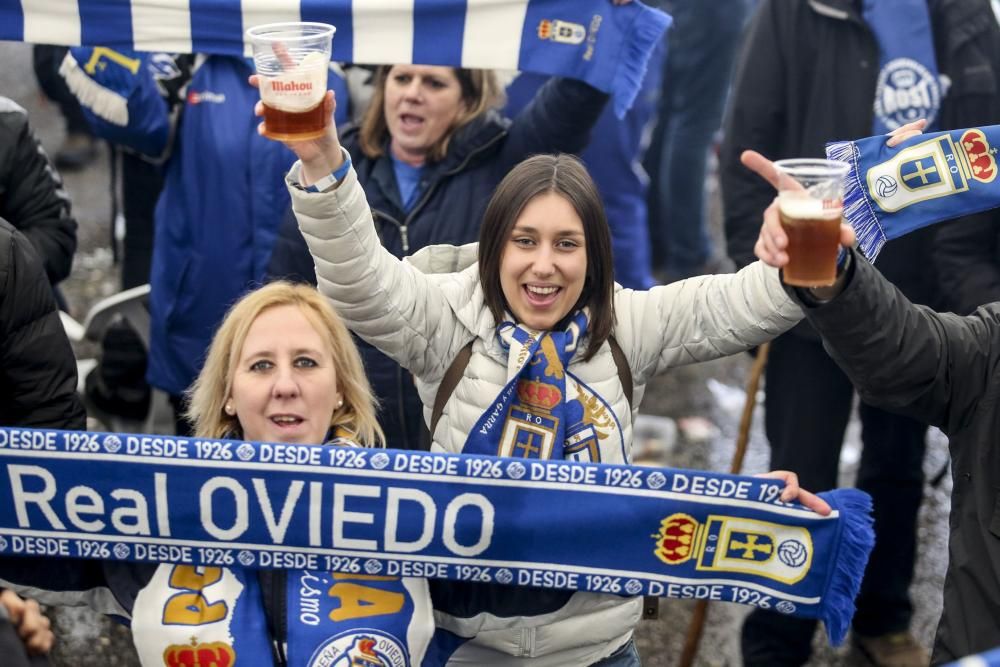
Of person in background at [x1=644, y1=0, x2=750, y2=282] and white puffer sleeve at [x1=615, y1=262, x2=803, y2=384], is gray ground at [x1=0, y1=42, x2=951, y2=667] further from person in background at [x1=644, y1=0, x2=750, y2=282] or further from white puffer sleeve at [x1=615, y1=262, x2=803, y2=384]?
white puffer sleeve at [x1=615, y1=262, x2=803, y2=384]

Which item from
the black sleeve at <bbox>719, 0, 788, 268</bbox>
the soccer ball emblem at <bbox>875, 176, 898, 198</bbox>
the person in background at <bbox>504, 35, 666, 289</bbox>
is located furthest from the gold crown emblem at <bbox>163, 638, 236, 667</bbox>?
the person in background at <bbox>504, 35, 666, 289</bbox>

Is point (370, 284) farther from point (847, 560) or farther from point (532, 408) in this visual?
point (847, 560)

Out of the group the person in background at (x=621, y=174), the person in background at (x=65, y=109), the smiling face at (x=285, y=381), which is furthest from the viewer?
the person in background at (x=65, y=109)

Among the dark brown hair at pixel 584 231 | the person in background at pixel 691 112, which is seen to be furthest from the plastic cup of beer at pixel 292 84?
the person in background at pixel 691 112

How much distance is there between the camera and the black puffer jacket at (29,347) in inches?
137

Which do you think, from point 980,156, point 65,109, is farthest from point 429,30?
point 65,109

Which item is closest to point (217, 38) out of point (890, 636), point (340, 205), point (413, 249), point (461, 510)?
point (413, 249)

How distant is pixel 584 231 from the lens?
11.2 feet

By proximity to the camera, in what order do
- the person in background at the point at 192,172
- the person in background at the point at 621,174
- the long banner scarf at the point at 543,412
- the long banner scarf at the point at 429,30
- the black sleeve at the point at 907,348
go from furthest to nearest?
the person in background at the point at 621,174, the person in background at the point at 192,172, the long banner scarf at the point at 429,30, the long banner scarf at the point at 543,412, the black sleeve at the point at 907,348

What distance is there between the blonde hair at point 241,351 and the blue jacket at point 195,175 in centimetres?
161

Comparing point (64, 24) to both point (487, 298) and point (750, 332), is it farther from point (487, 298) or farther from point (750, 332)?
point (750, 332)

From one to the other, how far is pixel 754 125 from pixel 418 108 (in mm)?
1065

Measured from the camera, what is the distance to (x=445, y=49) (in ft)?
14.2

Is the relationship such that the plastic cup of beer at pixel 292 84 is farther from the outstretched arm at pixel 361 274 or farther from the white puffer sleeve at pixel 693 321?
the white puffer sleeve at pixel 693 321
